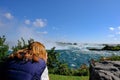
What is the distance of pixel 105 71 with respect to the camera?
9.04 meters

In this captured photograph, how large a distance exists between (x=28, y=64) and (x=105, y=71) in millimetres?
3677

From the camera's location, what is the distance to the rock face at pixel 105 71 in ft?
28.7

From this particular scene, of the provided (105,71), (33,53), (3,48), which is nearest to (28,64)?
(33,53)

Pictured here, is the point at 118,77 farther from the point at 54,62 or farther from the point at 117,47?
the point at 117,47

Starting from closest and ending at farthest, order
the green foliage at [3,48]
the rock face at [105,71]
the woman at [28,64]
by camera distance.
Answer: the woman at [28,64], the rock face at [105,71], the green foliage at [3,48]

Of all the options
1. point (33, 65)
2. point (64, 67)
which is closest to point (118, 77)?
point (33, 65)

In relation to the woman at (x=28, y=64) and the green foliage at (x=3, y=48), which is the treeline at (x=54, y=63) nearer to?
the green foliage at (x=3, y=48)

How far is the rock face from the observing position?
876cm

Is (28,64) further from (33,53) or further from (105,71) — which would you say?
(105,71)

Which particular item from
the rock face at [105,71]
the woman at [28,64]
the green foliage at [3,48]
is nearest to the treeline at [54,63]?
the green foliage at [3,48]

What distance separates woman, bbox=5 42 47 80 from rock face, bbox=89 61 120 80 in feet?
10.4

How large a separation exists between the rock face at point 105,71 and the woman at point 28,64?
317 centimetres

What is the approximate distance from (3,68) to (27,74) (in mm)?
481

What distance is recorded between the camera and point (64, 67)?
20.1 meters
